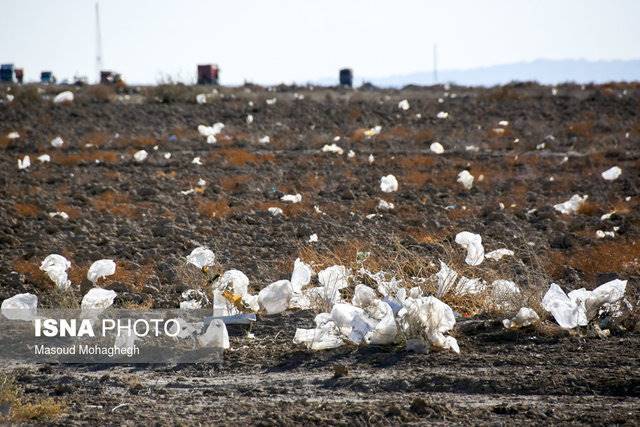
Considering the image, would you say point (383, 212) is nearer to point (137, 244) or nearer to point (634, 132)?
point (137, 244)

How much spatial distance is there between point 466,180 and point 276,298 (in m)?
Answer: 8.62

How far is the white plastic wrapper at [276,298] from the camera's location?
266 inches

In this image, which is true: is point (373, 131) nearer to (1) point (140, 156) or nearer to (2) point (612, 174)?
(1) point (140, 156)

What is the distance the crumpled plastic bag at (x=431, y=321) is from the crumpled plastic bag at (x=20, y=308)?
2676 millimetres

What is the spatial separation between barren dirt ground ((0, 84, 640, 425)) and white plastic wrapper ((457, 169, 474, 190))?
17 cm

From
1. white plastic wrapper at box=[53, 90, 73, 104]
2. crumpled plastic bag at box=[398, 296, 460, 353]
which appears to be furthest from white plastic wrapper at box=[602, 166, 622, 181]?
white plastic wrapper at box=[53, 90, 73, 104]

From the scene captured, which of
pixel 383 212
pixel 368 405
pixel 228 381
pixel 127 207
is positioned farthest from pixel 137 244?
pixel 368 405

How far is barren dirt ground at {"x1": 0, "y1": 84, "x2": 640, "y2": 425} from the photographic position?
16.3 ft

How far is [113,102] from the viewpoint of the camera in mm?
26078

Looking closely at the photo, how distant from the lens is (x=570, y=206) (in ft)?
42.1

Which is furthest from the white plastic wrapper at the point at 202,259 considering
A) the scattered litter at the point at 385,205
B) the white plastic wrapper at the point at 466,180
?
the white plastic wrapper at the point at 466,180

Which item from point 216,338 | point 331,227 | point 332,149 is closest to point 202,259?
point 216,338

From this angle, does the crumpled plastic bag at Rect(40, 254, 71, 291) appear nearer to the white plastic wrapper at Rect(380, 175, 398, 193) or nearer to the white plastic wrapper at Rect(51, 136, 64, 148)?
the white plastic wrapper at Rect(380, 175, 398, 193)

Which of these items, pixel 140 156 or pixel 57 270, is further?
pixel 140 156
